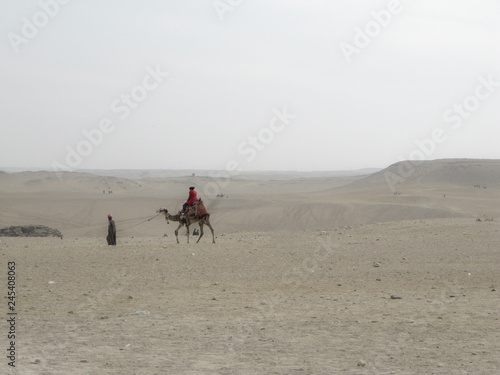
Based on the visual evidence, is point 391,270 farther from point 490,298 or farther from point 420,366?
point 420,366

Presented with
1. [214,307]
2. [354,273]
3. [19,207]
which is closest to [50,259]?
[214,307]

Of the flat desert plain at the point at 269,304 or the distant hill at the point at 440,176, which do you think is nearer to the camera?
the flat desert plain at the point at 269,304

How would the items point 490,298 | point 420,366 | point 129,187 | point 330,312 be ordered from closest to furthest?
point 420,366 < point 330,312 < point 490,298 < point 129,187

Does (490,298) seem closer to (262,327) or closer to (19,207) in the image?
(262,327)

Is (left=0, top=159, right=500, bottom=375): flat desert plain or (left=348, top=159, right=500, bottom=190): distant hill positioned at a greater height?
(left=348, top=159, right=500, bottom=190): distant hill

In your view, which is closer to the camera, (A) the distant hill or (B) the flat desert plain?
(B) the flat desert plain

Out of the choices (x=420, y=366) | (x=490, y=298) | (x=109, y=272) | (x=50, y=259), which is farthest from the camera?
(x=50, y=259)

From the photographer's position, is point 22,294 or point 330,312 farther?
point 22,294

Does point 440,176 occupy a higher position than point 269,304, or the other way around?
point 440,176

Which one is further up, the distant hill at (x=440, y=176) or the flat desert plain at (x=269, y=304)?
the distant hill at (x=440, y=176)

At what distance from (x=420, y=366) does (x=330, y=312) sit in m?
2.77

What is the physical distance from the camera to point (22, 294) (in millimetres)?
10852

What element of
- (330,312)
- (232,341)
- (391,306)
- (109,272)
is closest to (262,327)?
(232,341)

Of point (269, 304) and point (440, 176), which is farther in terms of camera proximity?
point (440, 176)
